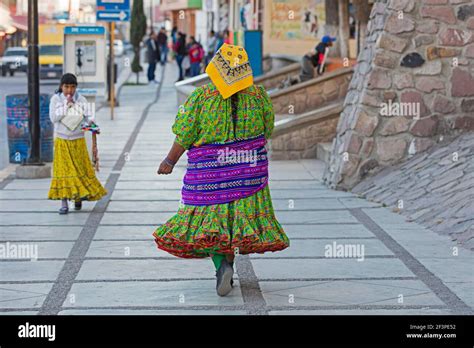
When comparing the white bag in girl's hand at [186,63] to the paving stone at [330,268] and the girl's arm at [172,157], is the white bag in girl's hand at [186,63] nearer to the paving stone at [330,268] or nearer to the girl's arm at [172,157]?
A: the paving stone at [330,268]

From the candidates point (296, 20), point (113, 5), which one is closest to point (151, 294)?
point (113, 5)

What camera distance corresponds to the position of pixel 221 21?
162 ft

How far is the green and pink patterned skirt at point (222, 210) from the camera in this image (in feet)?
25.9

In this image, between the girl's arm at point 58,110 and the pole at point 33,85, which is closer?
the girl's arm at point 58,110

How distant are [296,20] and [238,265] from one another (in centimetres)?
1890

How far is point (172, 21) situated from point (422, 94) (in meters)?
64.6

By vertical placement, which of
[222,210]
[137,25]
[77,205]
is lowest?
[77,205]

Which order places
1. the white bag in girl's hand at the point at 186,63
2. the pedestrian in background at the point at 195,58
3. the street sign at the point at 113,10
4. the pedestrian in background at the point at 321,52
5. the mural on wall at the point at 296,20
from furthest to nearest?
the white bag in girl's hand at the point at 186,63 < the pedestrian in background at the point at 195,58 < the mural on wall at the point at 296,20 < the street sign at the point at 113,10 < the pedestrian in background at the point at 321,52

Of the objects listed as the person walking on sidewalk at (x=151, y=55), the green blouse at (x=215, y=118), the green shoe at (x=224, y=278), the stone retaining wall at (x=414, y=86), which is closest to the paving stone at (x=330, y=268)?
the green shoe at (x=224, y=278)

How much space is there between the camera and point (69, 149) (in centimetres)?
1193

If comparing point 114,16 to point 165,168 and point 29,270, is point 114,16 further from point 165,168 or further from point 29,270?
point 165,168

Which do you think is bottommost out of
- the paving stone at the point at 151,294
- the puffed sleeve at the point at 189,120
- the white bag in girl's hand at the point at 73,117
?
the paving stone at the point at 151,294

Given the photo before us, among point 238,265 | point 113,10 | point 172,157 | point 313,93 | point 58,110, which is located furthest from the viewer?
point 113,10
